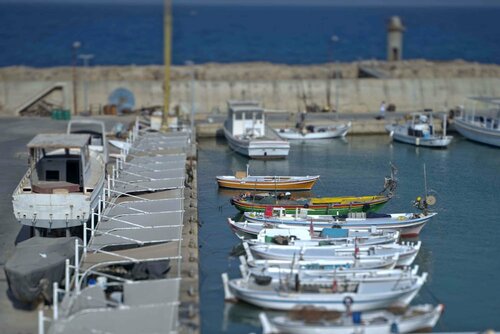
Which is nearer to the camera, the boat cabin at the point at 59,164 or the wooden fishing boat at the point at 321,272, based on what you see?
the wooden fishing boat at the point at 321,272

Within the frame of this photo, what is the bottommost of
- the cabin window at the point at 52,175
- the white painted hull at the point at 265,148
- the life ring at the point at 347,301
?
the life ring at the point at 347,301

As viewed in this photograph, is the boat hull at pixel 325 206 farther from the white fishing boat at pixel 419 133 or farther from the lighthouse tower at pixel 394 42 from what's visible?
the lighthouse tower at pixel 394 42

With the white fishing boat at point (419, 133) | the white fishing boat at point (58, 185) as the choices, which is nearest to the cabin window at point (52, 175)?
the white fishing boat at point (58, 185)

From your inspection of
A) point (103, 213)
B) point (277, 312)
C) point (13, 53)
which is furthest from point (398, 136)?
point (13, 53)

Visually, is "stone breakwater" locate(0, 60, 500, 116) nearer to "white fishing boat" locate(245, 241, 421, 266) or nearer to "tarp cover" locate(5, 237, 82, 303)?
"white fishing boat" locate(245, 241, 421, 266)

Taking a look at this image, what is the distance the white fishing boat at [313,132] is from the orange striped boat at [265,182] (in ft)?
41.0

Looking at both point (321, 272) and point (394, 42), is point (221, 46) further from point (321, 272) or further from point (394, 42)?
point (321, 272)

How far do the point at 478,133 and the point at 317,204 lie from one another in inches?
870

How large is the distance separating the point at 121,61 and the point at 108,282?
109 metres

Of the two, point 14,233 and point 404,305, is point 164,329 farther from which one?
point 14,233

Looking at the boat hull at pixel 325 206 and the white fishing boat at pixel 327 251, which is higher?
the boat hull at pixel 325 206

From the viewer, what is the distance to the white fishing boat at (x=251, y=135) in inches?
1933

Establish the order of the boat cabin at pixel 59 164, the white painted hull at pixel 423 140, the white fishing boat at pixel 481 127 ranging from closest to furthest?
1. the boat cabin at pixel 59 164
2. the white painted hull at pixel 423 140
3. the white fishing boat at pixel 481 127

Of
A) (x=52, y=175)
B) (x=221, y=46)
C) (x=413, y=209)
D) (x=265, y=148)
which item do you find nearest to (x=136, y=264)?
(x=52, y=175)
